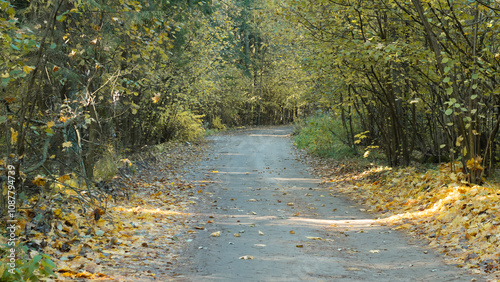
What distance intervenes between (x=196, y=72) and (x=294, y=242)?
14.0 metres

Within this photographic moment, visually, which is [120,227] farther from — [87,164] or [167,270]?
[87,164]

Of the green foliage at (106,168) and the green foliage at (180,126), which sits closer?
the green foliage at (106,168)

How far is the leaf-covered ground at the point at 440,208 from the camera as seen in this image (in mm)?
5816

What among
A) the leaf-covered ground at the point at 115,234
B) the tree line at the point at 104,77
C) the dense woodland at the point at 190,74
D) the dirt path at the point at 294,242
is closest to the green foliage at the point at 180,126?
the tree line at the point at 104,77

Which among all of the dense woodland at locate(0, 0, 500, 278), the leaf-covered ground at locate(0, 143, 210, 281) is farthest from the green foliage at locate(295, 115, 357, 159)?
the leaf-covered ground at locate(0, 143, 210, 281)

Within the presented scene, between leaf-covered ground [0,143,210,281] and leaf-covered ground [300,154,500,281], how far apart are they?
161 inches

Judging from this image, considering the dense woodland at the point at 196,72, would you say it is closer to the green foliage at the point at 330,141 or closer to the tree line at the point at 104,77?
the tree line at the point at 104,77

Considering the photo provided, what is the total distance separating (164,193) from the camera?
35.6 feet

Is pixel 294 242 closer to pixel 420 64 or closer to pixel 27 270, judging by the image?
pixel 27 270

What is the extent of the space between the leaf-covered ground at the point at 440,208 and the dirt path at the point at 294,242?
0.36 metres

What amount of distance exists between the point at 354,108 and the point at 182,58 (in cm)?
709

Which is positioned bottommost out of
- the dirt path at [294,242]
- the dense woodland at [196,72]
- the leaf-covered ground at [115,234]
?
the dirt path at [294,242]

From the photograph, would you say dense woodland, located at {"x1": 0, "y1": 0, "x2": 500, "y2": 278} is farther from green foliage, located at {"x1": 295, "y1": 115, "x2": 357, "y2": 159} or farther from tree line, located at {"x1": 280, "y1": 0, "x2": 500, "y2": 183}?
green foliage, located at {"x1": 295, "y1": 115, "x2": 357, "y2": 159}

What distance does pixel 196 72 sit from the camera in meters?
19.5
